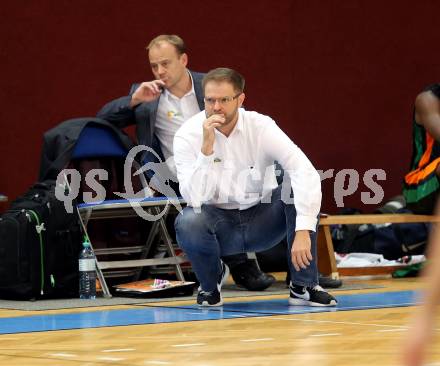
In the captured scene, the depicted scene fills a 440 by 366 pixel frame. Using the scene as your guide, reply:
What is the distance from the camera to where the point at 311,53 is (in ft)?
23.2

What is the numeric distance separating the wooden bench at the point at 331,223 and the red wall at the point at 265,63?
5.02 ft

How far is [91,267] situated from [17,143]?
1.99 m

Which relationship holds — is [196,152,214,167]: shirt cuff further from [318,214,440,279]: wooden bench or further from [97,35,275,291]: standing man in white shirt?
[318,214,440,279]: wooden bench

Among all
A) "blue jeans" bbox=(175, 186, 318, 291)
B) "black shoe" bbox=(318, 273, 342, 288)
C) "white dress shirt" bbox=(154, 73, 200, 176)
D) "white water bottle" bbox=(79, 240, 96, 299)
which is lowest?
"black shoe" bbox=(318, 273, 342, 288)

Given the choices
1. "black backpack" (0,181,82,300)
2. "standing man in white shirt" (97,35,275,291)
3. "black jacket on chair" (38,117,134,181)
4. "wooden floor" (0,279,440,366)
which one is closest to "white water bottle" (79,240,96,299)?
"black backpack" (0,181,82,300)

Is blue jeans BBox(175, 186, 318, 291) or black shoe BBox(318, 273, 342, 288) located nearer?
blue jeans BBox(175, 186, 318, 291)

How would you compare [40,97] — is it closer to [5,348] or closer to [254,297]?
[254,297]

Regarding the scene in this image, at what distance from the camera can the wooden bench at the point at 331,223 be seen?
522cm

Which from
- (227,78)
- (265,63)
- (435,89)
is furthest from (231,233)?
(265,63)

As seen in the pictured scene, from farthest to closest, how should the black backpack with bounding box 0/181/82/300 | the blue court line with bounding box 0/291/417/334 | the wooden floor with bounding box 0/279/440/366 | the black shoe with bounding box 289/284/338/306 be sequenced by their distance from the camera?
1. the black backpack with bounding box 0/181/82/300
2. the black shoe with bounding box 289/284/338/306
3. the blue court line with bounding box 0/291/417/334
4. the wooden floor with bounding box 0/279/440/366

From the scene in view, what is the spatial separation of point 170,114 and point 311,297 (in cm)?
137

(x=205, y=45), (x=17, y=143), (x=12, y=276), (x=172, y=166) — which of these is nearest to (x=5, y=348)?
(x=12, y=276)

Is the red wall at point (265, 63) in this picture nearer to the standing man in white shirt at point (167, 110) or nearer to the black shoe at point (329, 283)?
the standing man in white shirt at point (167, 110)

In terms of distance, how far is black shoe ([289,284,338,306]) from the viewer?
12.6ft
